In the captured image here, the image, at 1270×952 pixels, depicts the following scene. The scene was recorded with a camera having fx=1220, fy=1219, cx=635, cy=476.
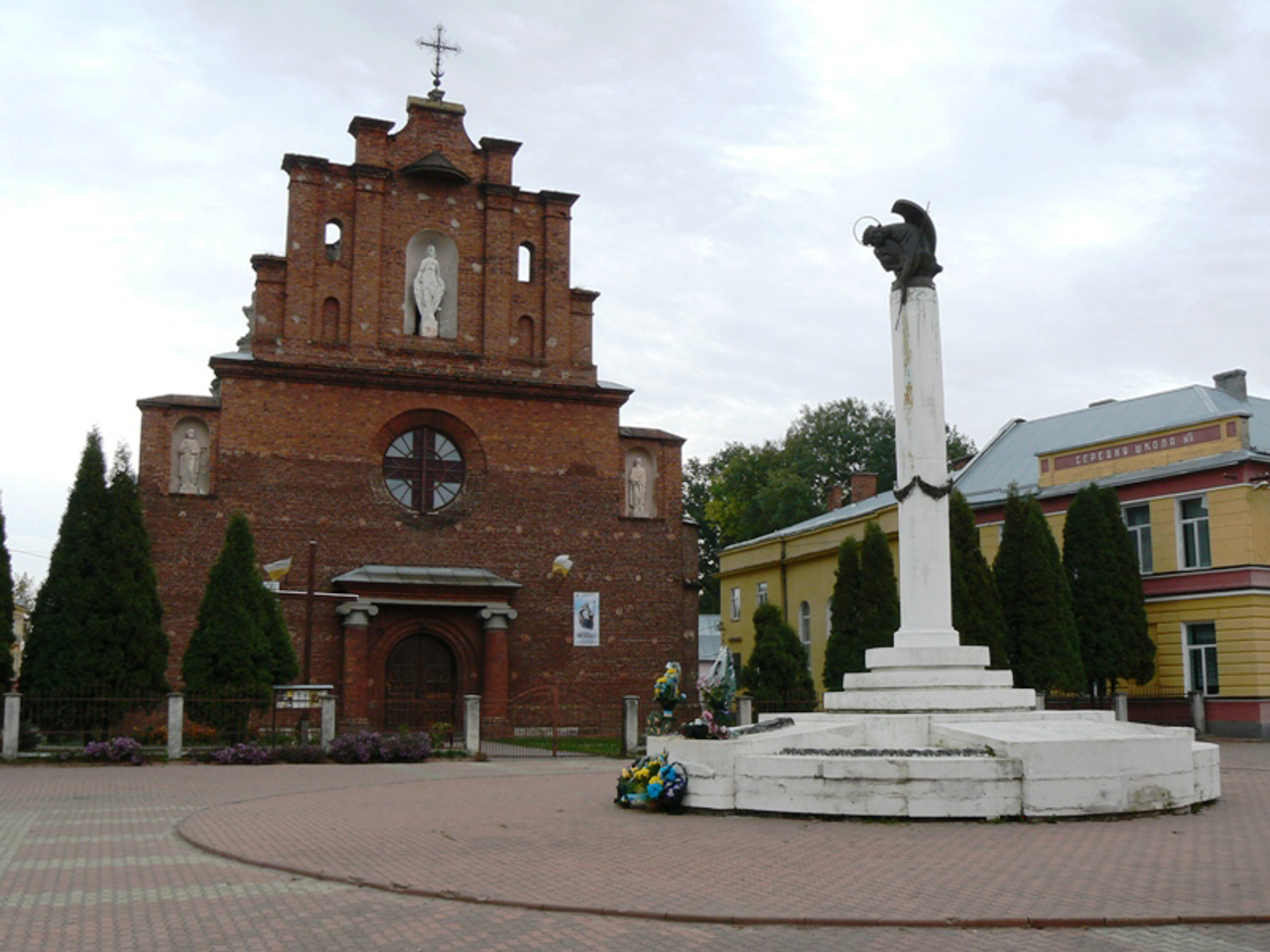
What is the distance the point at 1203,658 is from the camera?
29.3 meters

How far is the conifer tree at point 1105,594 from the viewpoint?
29.2m

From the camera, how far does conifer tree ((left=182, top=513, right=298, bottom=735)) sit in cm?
2333

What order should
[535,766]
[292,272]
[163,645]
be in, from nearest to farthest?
[535,766]
[163,645]
[292,272]

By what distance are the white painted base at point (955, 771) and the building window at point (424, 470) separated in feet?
59.4

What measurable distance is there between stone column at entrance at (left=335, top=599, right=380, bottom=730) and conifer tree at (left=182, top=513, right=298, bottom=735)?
2.84 metres

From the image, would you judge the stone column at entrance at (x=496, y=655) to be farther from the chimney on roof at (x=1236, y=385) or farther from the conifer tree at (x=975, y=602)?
the chimney on roof at (x=1236, y=385)

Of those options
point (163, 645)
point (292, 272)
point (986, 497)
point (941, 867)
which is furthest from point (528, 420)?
point (941, 867)

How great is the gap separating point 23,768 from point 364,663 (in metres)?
8.90

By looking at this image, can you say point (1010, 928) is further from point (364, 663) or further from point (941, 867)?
point (364, 663)

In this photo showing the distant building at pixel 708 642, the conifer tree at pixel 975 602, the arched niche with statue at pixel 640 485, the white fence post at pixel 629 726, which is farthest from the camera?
the distant building at pixel 708 642

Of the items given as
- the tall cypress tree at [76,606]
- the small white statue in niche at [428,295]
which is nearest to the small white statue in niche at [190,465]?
the tall cypress tree at [76,606]

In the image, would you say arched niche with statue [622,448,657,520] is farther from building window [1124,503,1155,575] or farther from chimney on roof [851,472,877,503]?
chimney on roof [851,472,877,503]

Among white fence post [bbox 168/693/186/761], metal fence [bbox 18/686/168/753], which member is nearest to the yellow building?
white fence post [bbox 168/693/186/761]

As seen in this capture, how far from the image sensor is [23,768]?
800 inches
